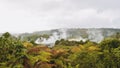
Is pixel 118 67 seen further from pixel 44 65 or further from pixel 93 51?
pixel 44 65

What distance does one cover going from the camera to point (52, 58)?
1817cm

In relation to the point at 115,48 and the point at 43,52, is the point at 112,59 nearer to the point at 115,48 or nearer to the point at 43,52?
the point at 115,48

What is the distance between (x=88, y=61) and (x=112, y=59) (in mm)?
2040

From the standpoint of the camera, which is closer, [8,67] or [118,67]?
[8,67]

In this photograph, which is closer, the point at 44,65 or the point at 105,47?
the point at 44,65

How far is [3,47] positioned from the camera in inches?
755

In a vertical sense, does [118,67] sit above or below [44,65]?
below

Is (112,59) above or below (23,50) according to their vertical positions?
below

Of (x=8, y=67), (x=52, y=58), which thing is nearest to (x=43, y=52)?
(x=52, y=58)

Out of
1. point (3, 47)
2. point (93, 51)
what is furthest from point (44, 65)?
point (93, 51)

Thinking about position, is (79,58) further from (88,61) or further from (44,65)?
(44,65)

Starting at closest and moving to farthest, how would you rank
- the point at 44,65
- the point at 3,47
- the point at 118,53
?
the point at 44,65 < the point at 3,47 < the point at 118,53

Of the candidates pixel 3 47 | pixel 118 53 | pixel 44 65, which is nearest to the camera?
pixel 44 65

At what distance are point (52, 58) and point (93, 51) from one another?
40.6ft
